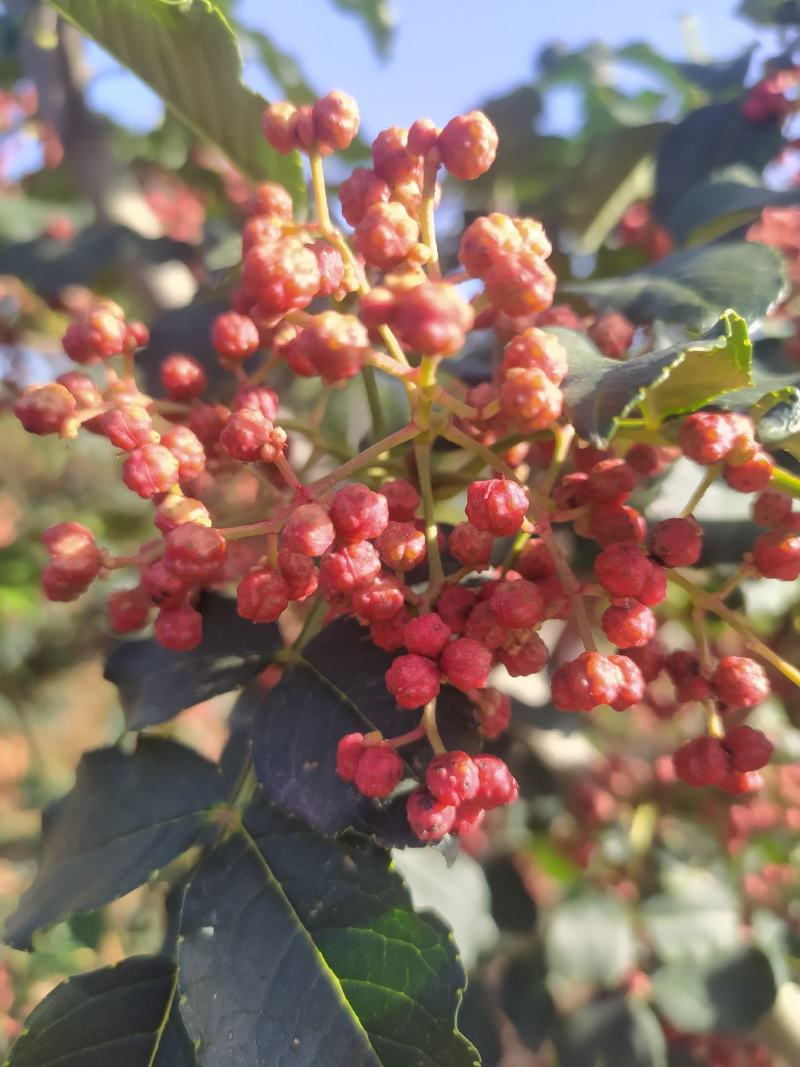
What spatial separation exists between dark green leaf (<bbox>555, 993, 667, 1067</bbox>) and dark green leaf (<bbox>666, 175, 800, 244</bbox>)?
125cm

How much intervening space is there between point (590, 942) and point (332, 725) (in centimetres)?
94

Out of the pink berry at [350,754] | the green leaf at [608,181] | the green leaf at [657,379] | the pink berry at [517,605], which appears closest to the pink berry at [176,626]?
the pink berry at [350,754]

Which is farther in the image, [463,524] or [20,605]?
[20,605]

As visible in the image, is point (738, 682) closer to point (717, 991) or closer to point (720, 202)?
point (720, 202)

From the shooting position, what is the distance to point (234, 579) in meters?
1.29

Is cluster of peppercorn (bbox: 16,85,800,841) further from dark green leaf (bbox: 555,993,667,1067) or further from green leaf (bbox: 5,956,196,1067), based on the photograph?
dark green leaf (bbox: 555,993,667,1067)

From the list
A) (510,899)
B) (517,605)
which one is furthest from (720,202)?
(510,899)

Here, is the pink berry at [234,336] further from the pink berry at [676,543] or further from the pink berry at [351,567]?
the pink berry at [676,543]

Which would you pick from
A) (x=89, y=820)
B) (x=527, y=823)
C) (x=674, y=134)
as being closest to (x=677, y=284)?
(x=674, y=134)

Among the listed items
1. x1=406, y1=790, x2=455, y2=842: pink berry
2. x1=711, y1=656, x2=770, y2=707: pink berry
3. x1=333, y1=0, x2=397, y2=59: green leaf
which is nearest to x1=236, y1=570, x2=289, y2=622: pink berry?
x1=406, y1=790, x2=455, y2=842: pink berry

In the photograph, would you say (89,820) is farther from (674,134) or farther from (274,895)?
(674,134)

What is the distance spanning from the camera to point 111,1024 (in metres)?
0.86

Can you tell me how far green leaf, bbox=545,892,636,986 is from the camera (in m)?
1.47

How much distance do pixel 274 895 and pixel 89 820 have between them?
24 centimetres
